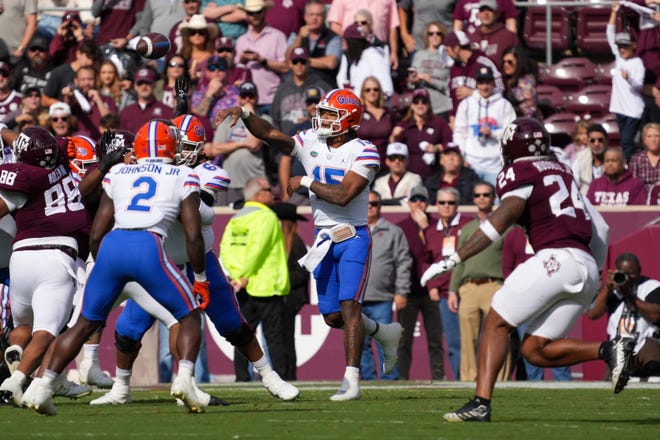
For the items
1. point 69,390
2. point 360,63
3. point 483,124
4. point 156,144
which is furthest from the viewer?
point 360,63

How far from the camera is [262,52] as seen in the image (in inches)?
685

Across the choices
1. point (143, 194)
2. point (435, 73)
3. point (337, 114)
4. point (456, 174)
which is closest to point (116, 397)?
point (143, 194)

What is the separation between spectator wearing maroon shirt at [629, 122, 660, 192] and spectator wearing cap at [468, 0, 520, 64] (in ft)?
7.86

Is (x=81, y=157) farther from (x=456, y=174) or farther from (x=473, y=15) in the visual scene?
(x=473, y=15)

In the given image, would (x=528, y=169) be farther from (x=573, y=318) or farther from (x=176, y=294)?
(x=176, y=294)

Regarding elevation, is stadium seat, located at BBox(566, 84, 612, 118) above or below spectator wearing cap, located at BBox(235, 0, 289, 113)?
below

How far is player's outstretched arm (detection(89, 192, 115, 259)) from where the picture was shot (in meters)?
8.73

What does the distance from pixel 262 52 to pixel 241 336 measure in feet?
27.2

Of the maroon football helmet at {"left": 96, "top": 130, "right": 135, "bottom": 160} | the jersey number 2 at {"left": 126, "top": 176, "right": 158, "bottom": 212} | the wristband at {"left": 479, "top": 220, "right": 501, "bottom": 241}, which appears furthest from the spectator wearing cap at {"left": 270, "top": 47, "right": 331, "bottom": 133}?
the wristband at {"left": 479, "top": 220, "right": 501, "bottom": 241}

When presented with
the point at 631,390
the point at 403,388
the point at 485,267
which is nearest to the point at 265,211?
the point at 485,267

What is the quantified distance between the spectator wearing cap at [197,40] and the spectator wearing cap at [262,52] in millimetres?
356

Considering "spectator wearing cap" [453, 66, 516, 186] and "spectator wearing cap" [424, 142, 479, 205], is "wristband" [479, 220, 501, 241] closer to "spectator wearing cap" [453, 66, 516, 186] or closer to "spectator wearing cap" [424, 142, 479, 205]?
"spectator wearing cap" [424, 142, 479, 205]

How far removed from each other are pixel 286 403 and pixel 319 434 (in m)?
2.20

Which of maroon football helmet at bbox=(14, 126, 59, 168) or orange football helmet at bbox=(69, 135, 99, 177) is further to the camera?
orange football helmet at bbox=(69, 135, 99, 177)
